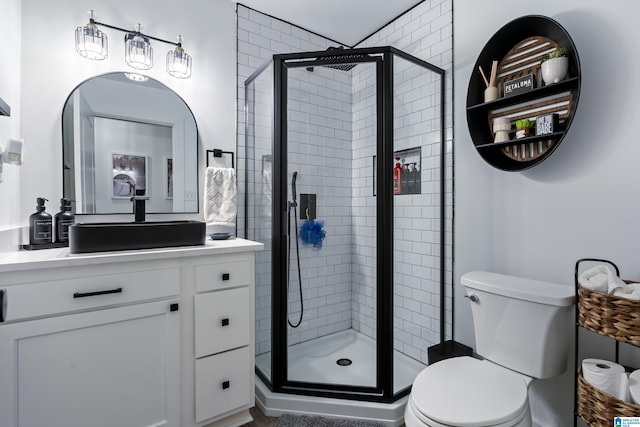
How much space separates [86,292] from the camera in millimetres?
1371

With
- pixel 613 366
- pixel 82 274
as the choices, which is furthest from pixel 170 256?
pixel 613 366

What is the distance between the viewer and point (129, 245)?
1540mm

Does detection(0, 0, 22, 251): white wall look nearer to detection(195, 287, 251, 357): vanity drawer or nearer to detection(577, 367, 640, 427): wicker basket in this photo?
detection(195, 287, 251, 357): vanity drawer

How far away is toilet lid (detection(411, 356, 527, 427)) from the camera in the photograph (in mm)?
1191

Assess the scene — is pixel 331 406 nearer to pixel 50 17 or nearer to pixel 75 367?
pixel 75 367

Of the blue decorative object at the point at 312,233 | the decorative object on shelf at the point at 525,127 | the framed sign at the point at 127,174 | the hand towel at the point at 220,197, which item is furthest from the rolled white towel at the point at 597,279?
the framed sign at the point at 127,174

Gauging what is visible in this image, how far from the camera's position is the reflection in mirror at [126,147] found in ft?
5.97

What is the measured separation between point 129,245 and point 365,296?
139cm

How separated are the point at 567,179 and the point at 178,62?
2.29 meters

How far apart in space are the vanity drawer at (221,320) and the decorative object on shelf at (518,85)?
1.78 m

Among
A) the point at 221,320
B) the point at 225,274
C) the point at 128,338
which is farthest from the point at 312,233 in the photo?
the point at 128,338

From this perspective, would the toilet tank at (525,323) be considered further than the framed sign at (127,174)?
No

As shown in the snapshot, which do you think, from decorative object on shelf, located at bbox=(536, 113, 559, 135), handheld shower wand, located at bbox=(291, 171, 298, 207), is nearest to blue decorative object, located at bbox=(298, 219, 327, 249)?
handheld shower wand, located at bbox=(291, 171, 298, 207)

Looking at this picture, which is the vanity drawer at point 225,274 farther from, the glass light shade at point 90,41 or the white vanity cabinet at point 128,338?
the glass light shade at point 90,41
